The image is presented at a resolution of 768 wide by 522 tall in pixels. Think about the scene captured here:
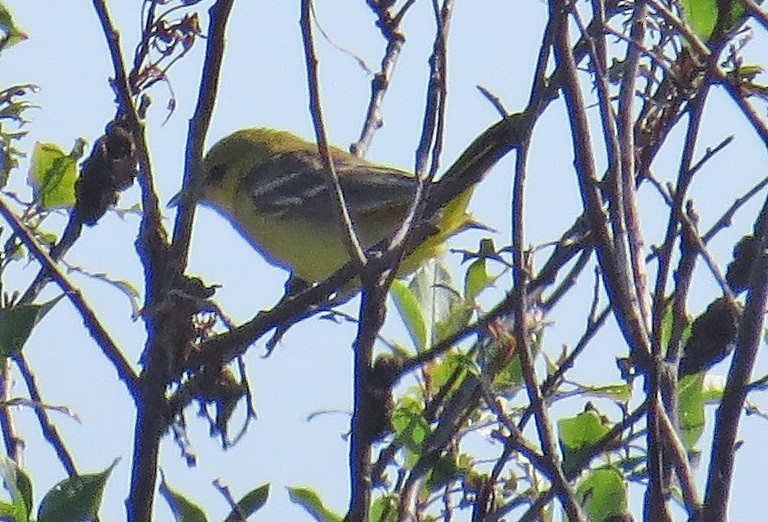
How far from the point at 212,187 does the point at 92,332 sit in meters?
4.08

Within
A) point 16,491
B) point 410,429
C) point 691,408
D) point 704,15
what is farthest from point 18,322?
point 704,15

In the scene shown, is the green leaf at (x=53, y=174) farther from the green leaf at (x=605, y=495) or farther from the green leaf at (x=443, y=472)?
the green leaf at (x=605, y=495)

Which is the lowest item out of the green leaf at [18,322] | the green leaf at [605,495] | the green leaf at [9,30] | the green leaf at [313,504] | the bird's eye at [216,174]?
the green leaf at [605,495]

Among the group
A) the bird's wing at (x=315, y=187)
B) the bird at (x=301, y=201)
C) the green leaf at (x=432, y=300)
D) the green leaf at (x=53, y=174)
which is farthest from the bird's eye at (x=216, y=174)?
the green leaf at (x=432, y=300)

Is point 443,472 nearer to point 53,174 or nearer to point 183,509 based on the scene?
point 183,509

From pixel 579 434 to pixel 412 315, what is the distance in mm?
597

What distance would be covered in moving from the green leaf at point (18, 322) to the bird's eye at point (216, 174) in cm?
406

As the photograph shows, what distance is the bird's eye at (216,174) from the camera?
6232 mm

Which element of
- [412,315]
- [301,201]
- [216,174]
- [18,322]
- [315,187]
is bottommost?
[18,322]

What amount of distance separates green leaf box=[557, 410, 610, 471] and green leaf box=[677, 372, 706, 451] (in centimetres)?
12

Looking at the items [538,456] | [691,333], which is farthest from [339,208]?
[691,333]

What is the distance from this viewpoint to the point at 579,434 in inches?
88.4

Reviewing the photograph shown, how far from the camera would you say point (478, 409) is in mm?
2539

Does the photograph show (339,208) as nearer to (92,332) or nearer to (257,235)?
(92,332)
